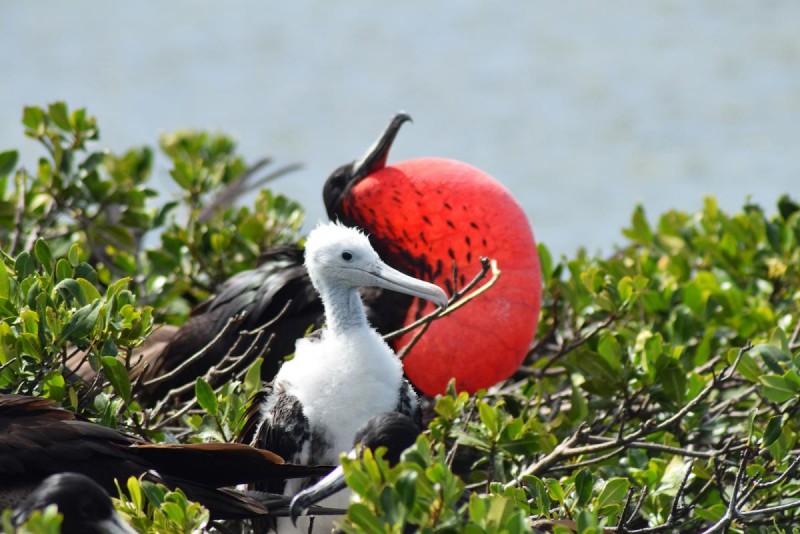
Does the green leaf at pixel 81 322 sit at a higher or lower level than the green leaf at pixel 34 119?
lower

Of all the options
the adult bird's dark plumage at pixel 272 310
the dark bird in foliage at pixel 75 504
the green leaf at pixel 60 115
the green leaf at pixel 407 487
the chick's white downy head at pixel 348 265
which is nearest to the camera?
the green leaf at pixel 407 487

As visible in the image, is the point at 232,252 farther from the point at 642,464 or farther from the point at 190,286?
the point at 642,464

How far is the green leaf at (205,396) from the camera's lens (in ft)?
10.6

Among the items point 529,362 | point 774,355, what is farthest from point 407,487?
point 529,362

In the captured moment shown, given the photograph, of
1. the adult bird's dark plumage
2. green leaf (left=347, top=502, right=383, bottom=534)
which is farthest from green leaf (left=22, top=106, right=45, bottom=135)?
green leaf (left=347, top=502, right=383, bottom=534)

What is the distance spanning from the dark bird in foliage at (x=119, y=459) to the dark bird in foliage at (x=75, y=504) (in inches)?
15.3

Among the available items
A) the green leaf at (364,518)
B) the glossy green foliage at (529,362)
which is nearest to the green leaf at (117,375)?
the glossy green foliage at (529,362)

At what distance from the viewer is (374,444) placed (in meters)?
2.88

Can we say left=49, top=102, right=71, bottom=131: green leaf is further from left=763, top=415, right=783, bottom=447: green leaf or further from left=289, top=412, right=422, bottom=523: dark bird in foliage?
left=763, top=415, right=783, bottom=447: green leaf

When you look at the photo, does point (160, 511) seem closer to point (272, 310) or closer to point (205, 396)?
point (205, 396)

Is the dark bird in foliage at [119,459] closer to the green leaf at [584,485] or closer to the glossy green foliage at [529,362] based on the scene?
the glossy green foliage at [529,362]

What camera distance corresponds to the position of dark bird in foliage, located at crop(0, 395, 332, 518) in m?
2.93

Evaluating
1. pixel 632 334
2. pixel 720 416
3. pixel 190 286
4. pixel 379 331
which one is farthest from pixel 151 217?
pixel 720 416

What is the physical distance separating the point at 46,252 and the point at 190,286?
1356mm
